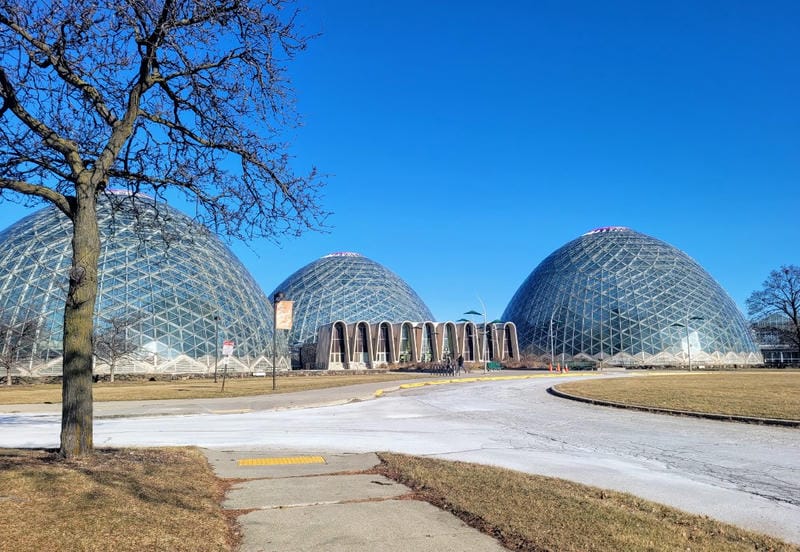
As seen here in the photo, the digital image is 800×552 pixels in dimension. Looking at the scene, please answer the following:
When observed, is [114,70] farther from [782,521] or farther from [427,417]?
[427,417]

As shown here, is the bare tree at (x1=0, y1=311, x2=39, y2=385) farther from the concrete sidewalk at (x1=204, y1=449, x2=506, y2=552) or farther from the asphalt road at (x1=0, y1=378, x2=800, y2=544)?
the concrete sidewalk at (x1=204, y1=449, x2=506, y2=552)

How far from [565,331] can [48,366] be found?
7159 centimetres

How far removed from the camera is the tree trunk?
328 inches

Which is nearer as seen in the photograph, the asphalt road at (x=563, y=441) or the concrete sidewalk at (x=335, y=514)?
the concrete sidewalk at (x=335, y=514)

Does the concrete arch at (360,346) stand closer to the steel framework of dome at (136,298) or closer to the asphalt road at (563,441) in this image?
the steel framework of dome at (136,298)

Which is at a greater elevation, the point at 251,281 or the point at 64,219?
the point at 64,219

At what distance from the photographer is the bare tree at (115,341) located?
47.8m


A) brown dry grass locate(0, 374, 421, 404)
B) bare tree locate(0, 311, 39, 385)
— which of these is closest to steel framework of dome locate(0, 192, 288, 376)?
bare tree locate(0, 311, 39, 385)

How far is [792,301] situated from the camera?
81875 mm

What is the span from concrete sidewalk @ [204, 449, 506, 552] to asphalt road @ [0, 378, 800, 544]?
283cm

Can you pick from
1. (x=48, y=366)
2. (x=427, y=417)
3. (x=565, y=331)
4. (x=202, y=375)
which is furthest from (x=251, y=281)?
(x=427, y=417)

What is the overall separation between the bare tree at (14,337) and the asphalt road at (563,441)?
107 feet

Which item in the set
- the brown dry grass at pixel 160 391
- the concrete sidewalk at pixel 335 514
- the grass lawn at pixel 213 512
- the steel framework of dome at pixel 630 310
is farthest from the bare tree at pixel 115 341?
the steel framework of dome at pixel 630 310

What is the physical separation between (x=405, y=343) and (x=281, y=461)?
7508 cm
